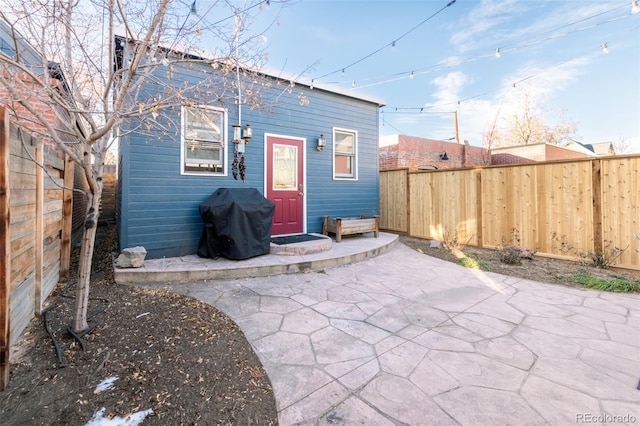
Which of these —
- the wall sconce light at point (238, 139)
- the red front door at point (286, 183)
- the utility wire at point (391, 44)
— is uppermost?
the utility wire at point (391, 44)

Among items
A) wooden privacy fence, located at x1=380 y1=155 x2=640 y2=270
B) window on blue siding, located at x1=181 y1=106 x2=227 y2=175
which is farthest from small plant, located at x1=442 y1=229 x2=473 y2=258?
window on blue siding, located at x1=181 y1=106 x2=227 y2=175

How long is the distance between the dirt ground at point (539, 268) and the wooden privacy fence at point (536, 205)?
262 millimetres

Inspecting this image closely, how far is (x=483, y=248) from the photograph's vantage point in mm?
6215

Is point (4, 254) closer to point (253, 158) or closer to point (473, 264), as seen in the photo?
point (253, 158)

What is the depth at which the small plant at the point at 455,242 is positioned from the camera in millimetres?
5804

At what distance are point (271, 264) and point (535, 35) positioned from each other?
8895 millimetres

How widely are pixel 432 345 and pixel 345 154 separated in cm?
529

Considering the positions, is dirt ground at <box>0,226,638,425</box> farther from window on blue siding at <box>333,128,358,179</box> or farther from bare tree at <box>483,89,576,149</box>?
bare tree at <box>483,89,576,149</box>

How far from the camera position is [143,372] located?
182cm

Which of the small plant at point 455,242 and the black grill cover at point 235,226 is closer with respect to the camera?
the black grill cover at point 235,226

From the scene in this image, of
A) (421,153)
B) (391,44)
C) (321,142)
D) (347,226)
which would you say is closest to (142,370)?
(347,226)

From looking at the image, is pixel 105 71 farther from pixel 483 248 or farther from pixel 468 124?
pixel 468 124

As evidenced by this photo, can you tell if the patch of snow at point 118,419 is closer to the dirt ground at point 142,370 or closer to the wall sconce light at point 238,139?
the dirt ground at point 142,370

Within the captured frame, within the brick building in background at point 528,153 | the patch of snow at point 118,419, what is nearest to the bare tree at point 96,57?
the patch of snow at point 118,419
